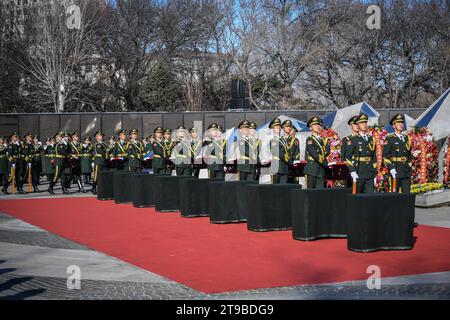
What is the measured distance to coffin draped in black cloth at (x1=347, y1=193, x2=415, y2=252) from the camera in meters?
10.6

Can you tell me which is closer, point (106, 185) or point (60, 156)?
point (106, 185)

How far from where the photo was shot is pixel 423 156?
19.5m

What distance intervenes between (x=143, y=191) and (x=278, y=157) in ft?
15.4

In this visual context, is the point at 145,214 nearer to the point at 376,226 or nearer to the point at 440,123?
the point at 376,226

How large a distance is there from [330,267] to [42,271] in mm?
4093

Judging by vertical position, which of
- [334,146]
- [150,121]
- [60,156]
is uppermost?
[150,121]

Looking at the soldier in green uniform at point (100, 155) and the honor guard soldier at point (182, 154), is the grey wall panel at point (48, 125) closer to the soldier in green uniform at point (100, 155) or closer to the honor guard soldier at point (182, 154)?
the soldier in green uniform at point (100, 155)

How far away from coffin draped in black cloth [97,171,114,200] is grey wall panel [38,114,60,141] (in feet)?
48.7

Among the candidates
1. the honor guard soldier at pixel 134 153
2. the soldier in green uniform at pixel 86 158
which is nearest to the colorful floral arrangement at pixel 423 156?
the honor guard soldier at pixel 134 153

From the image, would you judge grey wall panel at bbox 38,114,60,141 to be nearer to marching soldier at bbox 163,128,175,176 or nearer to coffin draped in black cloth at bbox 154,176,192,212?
marching soldier at bbox 163,128,175,176

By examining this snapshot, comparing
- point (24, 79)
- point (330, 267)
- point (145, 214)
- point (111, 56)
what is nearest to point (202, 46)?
point (111, 56)

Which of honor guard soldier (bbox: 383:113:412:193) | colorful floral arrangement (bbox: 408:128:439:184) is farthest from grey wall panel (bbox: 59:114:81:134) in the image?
honor guard soldier (bbox: 383:113:412:193)

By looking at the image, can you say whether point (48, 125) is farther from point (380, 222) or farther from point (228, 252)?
point (380, 222)

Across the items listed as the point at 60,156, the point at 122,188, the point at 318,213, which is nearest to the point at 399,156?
the point at 318,213
